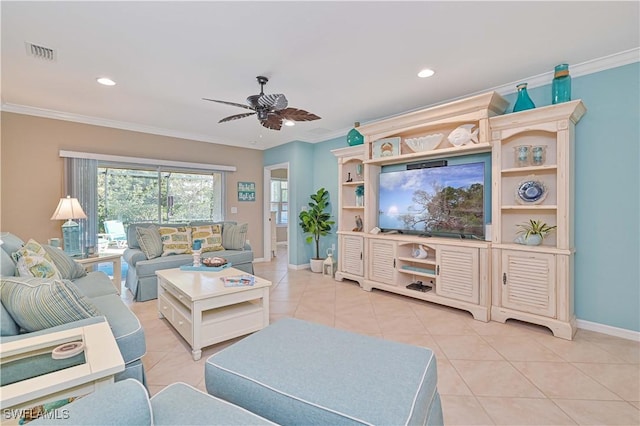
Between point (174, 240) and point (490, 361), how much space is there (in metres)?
3.96

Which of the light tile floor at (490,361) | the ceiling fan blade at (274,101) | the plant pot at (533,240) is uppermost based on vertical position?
the ceiling fan blade at (274,101)

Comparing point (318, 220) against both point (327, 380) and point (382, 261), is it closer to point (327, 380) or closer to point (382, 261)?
point (382, 261)

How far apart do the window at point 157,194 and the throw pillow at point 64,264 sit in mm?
1809

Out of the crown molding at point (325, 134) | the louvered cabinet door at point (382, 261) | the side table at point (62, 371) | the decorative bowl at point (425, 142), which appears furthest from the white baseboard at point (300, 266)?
the side table at point (62, 371)

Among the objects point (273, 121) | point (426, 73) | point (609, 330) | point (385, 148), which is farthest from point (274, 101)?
point (609, 330)

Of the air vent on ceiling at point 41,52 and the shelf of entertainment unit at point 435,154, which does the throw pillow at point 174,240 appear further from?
the shelf of entertainment unit at point 435,154

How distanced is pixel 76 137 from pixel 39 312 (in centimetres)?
389

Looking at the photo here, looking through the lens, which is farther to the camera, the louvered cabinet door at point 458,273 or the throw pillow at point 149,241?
the throw pillow at point 149,241

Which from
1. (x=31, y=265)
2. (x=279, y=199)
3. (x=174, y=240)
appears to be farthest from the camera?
(x=279, y=199)

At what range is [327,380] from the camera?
1146mm

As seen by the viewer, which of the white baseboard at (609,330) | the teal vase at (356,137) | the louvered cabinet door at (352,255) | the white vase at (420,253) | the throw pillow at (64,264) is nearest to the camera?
the white baseboard at (609,330)

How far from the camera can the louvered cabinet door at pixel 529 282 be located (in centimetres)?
259

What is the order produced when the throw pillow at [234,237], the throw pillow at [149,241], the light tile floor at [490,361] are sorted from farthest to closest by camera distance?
1. the throw pillow at [234,237]
2. the throw pillow at [149,241]
3. the light tile floor at [490,361]

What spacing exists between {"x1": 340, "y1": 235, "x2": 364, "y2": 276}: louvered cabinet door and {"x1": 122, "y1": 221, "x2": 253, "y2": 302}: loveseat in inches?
57.8
